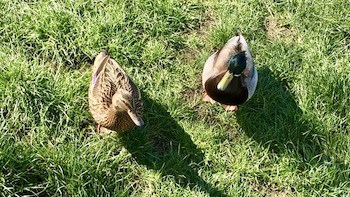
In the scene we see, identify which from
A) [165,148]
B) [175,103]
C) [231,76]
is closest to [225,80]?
[231,76]

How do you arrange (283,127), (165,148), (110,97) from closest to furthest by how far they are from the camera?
(110,97)
(165,148)
(283,127)

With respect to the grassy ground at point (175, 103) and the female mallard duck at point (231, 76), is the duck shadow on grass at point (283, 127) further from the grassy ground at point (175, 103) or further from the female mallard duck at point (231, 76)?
the female mallard duck at point (231, 76)

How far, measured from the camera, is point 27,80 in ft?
12.3

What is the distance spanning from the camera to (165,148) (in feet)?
12.6

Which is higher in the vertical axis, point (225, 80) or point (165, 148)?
point (225, 80)

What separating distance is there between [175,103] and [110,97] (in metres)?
0.60

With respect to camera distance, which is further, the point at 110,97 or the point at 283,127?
the point at 283,127

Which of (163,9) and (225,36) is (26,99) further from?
(225,36)

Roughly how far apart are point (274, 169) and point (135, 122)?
117 cm

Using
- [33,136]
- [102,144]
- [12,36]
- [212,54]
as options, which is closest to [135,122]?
[102,144]

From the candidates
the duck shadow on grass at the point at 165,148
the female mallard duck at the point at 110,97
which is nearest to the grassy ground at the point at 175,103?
the duck shadow on grass at the point at 165,148

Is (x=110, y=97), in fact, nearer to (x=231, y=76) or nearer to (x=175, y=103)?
(x=175, y=103)

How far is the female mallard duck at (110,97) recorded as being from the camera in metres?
3.42

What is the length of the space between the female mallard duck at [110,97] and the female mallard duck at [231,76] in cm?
55
